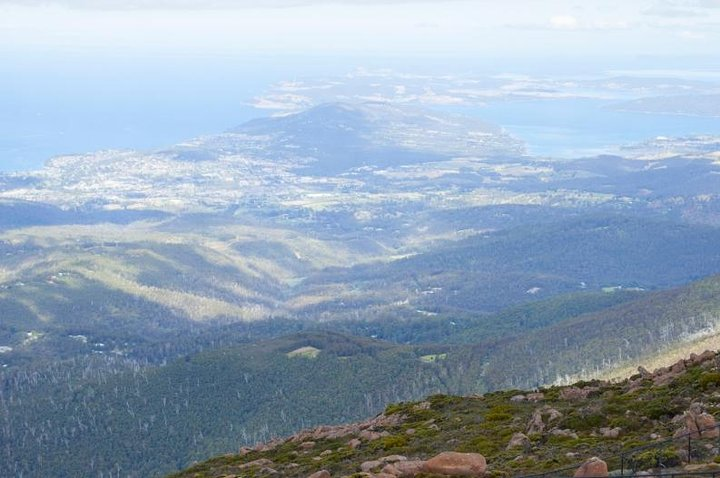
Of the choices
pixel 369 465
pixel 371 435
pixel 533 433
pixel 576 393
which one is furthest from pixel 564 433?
pixel 371 435

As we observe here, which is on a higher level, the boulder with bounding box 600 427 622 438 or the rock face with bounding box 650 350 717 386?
the boulder with bounding box 600 427 622 438

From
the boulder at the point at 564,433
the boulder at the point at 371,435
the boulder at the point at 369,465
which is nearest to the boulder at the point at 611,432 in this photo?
the boulder at the point at 564,433

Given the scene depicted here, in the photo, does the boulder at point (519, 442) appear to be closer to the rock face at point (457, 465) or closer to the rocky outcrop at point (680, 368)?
the rock face at point (457, 465)

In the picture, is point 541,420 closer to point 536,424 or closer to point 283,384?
point 536,424

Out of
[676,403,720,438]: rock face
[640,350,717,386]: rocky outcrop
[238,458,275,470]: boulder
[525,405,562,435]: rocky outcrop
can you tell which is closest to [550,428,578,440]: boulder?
[525,405,562,435]: rocky outcrop

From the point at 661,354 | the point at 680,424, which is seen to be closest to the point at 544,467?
the point at 680,424

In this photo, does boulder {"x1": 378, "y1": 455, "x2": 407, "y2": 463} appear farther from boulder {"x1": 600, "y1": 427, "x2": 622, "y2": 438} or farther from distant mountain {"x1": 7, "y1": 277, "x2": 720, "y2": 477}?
distant mountain {"x1": 7, "y1": 277, "x2": 720, "y2": 477}
